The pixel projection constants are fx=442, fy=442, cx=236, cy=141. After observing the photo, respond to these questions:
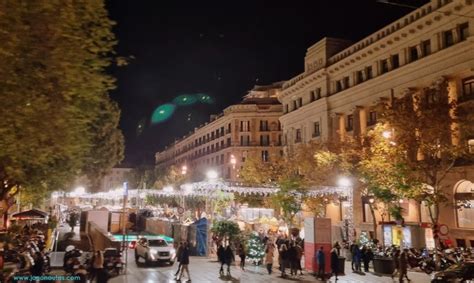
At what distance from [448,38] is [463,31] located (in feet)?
5.29

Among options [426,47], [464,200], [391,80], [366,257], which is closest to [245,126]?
[391,80]

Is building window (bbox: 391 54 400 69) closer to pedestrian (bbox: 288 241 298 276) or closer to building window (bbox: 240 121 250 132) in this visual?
pedestrian (bbox: 288 241 298 276)

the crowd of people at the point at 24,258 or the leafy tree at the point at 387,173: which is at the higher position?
the leafy tree at the point at 387,173

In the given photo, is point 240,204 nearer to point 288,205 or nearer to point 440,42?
point 288,205

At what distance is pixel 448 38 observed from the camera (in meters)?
34.3

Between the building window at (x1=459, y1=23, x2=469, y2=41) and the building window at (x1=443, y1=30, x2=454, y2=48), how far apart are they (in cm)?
93

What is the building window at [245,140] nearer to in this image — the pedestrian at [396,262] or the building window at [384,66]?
the building window at [384,66]

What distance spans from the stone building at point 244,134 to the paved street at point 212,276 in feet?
166

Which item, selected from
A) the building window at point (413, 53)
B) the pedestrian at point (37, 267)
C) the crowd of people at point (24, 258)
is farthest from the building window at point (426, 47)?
the pedestrian at point (37, 267)

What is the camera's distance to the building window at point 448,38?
34.0 m

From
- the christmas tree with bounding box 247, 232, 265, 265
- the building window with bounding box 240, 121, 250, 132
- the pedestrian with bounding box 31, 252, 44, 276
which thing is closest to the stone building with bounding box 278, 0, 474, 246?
the christmas tree with bounding box 247, 232, 265, 265

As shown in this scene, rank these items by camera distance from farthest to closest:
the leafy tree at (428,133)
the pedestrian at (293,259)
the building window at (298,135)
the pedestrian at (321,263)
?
the building window at (298,135)
the leafy tree at (428,133)
the pedestrian at (293,259)
the pedestrian at (321,263)

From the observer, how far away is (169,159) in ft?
426

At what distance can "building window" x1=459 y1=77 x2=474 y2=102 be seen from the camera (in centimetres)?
3266
